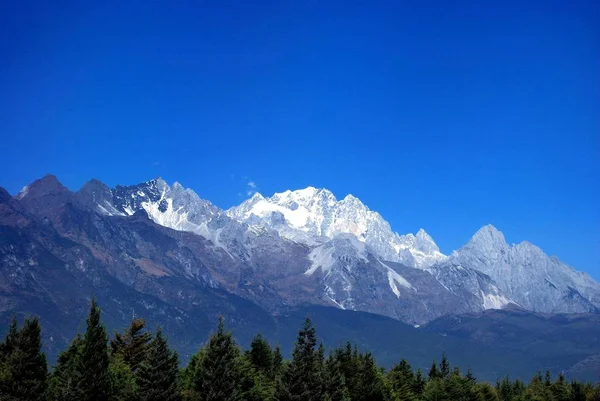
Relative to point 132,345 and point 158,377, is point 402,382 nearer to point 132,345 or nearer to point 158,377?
point 132,345

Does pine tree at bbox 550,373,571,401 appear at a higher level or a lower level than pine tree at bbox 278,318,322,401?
higher

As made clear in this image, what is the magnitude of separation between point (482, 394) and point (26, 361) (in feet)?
389

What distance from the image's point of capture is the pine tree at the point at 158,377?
7475 centimetres

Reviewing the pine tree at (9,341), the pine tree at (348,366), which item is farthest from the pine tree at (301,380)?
the pine tree at (9,341)

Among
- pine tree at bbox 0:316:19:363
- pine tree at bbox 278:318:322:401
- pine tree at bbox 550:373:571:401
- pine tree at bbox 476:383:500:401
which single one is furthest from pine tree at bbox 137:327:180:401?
pine tree at bbox 550:373:571:401

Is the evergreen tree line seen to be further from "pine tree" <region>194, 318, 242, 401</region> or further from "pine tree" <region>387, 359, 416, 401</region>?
"pine tree" <region>387, 359, 416, 401</region>

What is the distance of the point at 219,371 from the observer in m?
78.9

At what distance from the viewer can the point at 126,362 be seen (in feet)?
352

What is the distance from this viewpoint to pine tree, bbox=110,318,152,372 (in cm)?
10912

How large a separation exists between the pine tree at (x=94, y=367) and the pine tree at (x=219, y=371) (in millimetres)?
11712

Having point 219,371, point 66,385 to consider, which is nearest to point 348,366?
point 219,371

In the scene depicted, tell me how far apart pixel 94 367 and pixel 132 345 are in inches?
1479

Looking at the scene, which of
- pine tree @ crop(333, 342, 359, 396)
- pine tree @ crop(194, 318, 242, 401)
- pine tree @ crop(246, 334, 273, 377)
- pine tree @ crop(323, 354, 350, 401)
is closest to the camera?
pine tree @ crop(194, 318, 242, 401)

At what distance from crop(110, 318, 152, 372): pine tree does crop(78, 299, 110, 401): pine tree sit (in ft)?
106
